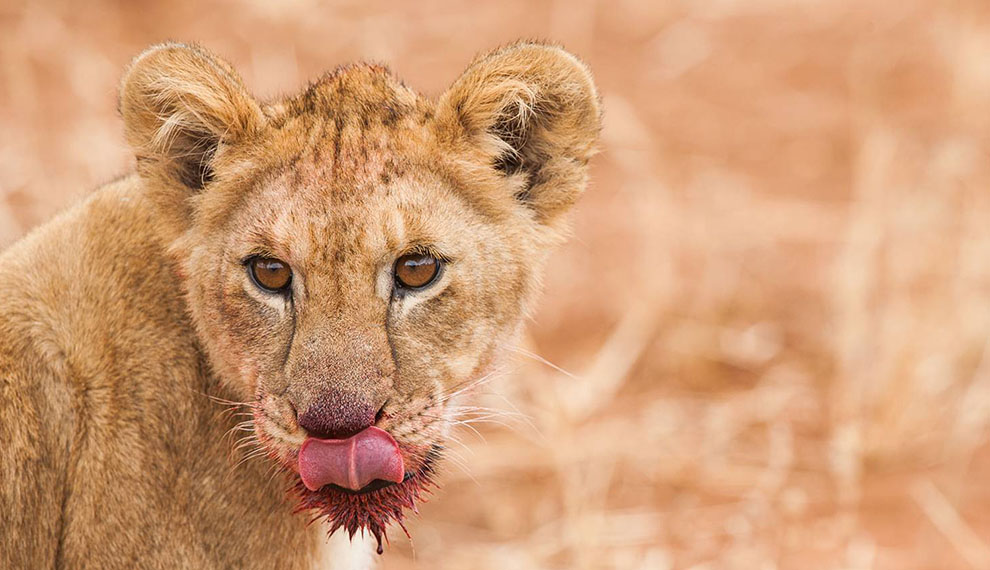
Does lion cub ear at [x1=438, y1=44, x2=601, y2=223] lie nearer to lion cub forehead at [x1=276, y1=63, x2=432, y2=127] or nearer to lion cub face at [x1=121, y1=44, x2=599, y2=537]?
lion cub face at [x1=121, y1=44, x2=599, y2=537]

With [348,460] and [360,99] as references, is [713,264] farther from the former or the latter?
[348,460]

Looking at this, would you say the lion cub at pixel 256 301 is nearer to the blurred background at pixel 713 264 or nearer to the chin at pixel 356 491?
the chin at pixel 356 491

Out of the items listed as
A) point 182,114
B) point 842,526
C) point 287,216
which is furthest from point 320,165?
point 842,526

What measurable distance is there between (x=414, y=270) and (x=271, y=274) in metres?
0.42

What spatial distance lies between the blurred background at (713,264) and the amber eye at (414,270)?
2.05 ft

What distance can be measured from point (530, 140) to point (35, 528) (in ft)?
6.37

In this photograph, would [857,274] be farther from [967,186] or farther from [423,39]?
[423,39]

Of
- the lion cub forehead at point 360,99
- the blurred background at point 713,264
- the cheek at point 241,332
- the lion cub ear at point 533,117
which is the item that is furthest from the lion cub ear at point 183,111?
the blurred background at point 713,264

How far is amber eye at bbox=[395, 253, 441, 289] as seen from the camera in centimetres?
397

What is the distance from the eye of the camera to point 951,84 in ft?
35.9

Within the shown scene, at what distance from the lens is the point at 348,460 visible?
369 cm

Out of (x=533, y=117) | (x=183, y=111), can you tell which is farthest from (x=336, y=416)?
(x=533, y=117)

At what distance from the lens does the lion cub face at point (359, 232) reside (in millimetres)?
3818

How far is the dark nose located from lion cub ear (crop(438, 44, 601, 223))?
41.3 inches
